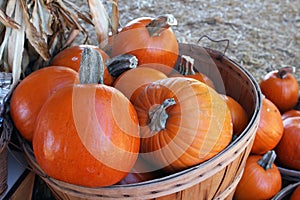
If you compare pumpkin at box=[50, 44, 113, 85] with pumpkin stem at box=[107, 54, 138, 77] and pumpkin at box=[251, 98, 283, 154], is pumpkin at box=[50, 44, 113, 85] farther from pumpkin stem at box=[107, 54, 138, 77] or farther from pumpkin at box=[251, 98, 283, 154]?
pumpkin at box=[251, 98, 283, 154]

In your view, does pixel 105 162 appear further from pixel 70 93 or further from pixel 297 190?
pixel 297 190

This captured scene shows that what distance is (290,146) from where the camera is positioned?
1.37m

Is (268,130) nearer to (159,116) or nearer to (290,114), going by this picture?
(290,114)

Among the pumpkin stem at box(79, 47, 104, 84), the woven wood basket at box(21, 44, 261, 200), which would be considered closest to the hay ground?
the woven wood basket at box(21, 44, 261, 200)

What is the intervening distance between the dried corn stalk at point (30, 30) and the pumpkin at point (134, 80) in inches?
10.3

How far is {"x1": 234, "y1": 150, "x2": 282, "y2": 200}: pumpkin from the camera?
4.25 feet

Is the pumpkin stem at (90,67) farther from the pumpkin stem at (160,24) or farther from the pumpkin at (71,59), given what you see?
the pumpkin stem at (160,24)

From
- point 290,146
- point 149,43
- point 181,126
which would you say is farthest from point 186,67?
point 290,146

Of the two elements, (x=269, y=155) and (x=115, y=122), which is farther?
(x=269, y=155)

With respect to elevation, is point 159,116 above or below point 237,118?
above

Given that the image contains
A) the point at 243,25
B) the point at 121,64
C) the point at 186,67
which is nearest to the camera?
the point at 121,64

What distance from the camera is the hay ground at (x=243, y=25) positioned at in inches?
93.4

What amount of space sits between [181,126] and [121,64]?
296 millimetres

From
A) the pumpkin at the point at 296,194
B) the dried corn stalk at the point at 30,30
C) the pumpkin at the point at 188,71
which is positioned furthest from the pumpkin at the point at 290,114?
the dried corn stalk at the point at 30,30
